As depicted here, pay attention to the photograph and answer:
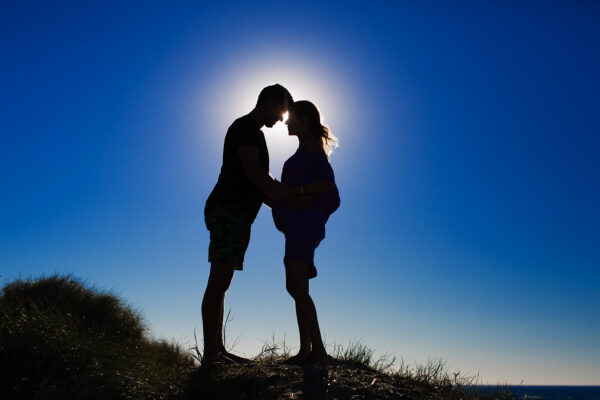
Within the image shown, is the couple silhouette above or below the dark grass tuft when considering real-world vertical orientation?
above

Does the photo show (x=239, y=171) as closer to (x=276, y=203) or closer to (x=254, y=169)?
(x=254, y=169)

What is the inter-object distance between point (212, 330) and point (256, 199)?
55.7 inches

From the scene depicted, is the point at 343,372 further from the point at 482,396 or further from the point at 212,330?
the point at 482,396

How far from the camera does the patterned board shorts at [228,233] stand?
4.12 metres

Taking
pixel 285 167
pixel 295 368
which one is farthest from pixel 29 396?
pixel 285 167

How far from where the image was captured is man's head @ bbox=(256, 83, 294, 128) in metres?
4.50

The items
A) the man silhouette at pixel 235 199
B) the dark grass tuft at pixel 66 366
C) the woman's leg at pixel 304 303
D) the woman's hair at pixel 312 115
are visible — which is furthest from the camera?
the woman's hair at pixel 312 115

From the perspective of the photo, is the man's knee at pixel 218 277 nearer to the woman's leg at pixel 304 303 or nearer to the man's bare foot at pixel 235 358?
the woman's leg at pixel 304 303

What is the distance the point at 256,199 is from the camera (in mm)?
4426

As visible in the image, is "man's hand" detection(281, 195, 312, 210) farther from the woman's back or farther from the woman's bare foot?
the woman's bare foot

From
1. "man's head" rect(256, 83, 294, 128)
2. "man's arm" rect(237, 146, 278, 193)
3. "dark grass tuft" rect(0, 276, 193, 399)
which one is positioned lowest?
"dark grass tuft" rect(0, 276, 193, 399)

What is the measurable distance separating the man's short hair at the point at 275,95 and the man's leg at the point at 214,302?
183cm

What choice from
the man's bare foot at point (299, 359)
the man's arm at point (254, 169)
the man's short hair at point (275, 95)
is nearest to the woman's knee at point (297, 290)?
the man's bare foot at point (299, 359)

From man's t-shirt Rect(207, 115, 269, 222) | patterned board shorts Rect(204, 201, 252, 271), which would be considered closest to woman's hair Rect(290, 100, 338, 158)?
man's t-shirt Rect(207, 115, 269, 222)
